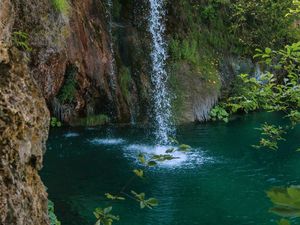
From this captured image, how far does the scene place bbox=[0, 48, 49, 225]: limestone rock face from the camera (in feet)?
6.25

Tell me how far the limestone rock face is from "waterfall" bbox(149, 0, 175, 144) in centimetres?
1165

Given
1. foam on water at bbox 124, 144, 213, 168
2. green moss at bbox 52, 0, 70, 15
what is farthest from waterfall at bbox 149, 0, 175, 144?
green moss at bbox 52, 0, 70, 15

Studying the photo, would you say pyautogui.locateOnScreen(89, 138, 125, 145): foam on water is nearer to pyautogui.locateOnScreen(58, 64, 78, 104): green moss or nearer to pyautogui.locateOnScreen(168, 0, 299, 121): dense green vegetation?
pyautogui.locateOnScreen(58, 64, 78, 104): green moss

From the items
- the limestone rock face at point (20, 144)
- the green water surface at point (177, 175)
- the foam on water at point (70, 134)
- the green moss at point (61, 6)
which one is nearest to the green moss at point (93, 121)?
the green water surface at point (177, 175)

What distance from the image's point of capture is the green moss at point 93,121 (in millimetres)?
13203

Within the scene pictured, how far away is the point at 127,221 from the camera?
655cm

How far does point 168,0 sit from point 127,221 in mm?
10292

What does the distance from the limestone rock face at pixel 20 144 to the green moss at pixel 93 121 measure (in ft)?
34.8

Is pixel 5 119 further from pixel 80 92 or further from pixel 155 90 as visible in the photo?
pixel 155 90

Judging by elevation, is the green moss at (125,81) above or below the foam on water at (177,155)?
above

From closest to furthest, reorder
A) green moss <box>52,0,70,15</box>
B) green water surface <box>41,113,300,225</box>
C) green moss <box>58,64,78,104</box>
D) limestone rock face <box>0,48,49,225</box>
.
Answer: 1. limestone rock face <box>0,48,49,225</box>
2. green water surface <box>41,113,300,225</box>
3. green moss <box>52,0,70,15</box>
4. green moss <box>58,64,78,104</box>

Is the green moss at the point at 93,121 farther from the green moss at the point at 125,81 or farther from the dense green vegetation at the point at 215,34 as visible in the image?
the dense green vegetation at the point at 215,34

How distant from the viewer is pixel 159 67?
1466cm

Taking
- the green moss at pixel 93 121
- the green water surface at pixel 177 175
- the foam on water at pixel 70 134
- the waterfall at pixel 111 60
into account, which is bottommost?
the green water surface at pixel 177 175
